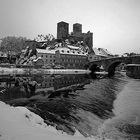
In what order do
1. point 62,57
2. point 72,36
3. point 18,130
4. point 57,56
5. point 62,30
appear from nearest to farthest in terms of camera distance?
1. point 18,130
2. point 57,56
3. point 62,57
4. point 72,36
5. point 62,30

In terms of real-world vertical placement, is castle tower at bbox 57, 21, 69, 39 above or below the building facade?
above

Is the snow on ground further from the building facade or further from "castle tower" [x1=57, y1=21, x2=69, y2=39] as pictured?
"castle tower" [x1=57, y1=21, x2=69, y2=39]

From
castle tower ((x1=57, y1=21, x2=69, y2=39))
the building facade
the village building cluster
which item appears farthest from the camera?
castle tower ((x1=57, y1=21, x2=69, y2=39))

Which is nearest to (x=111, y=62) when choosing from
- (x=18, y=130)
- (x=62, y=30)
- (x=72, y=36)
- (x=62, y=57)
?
(x=62, y=57)

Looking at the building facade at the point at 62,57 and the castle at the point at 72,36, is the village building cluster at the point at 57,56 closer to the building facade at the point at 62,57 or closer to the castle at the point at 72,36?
the building facade at the point at 62,57

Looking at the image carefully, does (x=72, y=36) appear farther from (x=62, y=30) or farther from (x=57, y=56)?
(x=57, y=56)

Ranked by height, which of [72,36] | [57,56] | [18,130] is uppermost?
[72,36]

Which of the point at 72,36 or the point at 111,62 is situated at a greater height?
the point at 72,36

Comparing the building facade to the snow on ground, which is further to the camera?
the building facade

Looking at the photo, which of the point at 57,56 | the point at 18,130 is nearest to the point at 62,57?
the point at 57,56

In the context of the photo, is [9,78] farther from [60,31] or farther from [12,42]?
[60,31]

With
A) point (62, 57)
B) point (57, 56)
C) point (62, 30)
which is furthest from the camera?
point (62, 30)

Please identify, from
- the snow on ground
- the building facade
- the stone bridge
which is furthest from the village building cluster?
the snow on ground

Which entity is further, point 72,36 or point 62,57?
point 72,36
